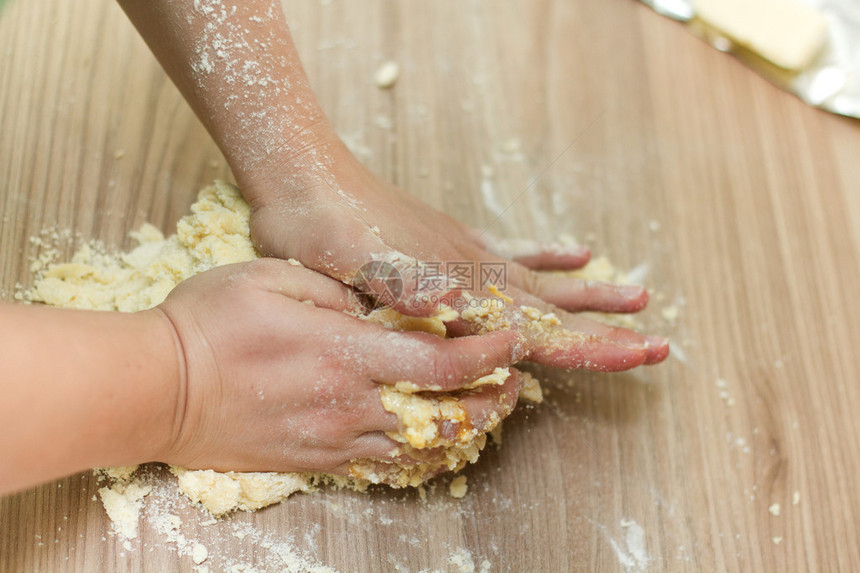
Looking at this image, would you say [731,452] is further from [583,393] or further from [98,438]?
[98,438]

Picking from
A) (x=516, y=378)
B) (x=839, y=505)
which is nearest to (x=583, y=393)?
(x=516, y=378)

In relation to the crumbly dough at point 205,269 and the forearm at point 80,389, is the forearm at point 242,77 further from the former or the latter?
the forearm at point 80,389

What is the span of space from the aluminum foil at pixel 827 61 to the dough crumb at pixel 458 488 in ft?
3.89

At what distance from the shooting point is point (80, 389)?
27.1 inches

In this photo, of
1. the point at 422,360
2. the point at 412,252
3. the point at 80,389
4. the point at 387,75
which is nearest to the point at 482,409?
the point at 422,360

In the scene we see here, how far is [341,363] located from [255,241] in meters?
0.25

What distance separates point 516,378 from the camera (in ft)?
3.11

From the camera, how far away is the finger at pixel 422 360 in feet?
2.71

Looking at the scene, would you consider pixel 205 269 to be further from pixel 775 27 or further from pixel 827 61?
pixel 827 61

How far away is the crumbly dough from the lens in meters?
0.85

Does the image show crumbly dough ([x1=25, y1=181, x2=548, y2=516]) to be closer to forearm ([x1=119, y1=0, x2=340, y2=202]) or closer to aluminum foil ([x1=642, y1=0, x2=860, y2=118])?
forearm ([x1=119, y1=0, x2=340, y2=202])

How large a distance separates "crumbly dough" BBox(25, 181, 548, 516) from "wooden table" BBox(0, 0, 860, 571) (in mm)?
46

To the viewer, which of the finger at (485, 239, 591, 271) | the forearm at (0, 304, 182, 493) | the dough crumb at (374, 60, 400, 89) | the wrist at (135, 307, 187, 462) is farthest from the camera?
the dough crumb at (374, 60, 400, 89)
